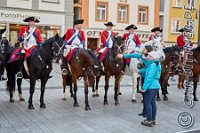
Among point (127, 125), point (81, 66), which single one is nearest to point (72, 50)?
point (81, 66)

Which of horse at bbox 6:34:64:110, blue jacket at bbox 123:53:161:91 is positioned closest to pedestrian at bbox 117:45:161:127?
blue jacket at bbox 123:53:161:91

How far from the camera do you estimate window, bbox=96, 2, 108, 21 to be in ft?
99.6

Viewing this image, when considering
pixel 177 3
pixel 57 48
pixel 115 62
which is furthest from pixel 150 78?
pixel 177 3

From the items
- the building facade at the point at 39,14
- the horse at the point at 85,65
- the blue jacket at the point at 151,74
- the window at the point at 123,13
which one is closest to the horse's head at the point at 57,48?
the horse at the point at 85,65

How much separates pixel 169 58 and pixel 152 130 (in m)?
4.26

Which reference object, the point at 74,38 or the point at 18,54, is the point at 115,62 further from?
the point at 18,54

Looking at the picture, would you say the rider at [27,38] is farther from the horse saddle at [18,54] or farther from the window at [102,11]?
the window at [102,11]

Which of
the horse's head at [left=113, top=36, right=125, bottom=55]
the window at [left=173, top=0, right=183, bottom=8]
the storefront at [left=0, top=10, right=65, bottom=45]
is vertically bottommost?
the horse's head at [left=113, top=36, right=125, bottom=55]

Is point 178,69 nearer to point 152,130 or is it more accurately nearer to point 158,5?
point 152,130

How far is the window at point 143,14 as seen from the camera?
1303 inches

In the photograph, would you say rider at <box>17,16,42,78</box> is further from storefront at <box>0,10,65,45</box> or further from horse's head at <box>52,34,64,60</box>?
storefront at <box>0,10,65,45</box>

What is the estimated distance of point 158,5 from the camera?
3419cm

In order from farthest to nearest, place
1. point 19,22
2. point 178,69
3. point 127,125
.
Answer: point 19,22, point 178,69, point 127,125

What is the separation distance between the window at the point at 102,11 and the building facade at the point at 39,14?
11.5ft
